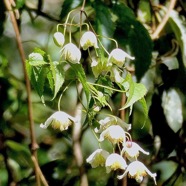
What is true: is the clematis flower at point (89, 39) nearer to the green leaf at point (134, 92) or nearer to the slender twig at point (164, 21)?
the green leaf at point (134, 92)

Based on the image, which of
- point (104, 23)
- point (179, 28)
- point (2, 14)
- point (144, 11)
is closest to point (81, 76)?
point (104, 23)

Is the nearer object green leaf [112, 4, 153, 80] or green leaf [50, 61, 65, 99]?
green leaf [50, 61, 65, 99]

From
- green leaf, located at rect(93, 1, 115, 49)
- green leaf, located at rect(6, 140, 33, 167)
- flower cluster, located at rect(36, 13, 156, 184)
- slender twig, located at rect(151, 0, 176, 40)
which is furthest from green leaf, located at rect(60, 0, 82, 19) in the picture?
green leaf, located at rect(6, 140, 33, 167)

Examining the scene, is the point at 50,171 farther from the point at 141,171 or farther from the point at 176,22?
the point at 141,171

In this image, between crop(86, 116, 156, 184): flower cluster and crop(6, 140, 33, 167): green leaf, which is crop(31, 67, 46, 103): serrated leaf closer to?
crop(86, 116, 156, 184): flower cluster

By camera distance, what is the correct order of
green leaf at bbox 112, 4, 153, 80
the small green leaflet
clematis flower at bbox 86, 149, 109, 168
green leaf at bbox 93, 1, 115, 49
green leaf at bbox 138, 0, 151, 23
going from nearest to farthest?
the small green leaflet < clematis flower at bbox 86, 149, 109, 168 < green leaf at bbox 93, 1, 115, 49 < green leaf at bbox 112, 4, 153, 80 < green leaf at bbox 138, 0, 151, 23

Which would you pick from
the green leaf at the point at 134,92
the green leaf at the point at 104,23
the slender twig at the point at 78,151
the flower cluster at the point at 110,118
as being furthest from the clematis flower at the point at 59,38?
the slender twig at the point at 78,151

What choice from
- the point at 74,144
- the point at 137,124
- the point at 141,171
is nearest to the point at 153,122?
the point at 137,124
